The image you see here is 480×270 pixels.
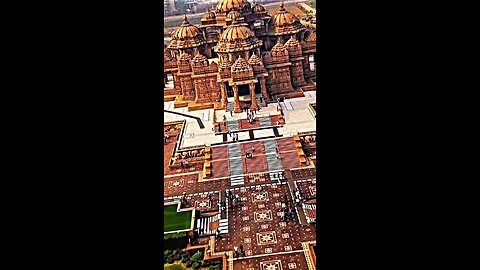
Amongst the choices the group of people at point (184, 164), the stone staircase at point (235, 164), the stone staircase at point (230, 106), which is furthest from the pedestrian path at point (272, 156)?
the stone staircase at point (230, 106)

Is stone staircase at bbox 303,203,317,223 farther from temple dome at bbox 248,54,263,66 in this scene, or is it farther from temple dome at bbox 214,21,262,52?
temple dome at bbox 214,21,262,52

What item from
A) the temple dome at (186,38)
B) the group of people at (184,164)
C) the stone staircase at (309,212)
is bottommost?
the stone staircase at (309,212)

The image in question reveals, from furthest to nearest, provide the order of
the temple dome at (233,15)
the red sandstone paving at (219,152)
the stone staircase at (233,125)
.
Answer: the temple dome at (233,15)
the stone staircase at (233,125)
the red sandstone paving at (219,152)

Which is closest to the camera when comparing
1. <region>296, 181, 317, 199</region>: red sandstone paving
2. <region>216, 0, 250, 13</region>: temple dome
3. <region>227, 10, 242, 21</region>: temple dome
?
<region>296, 181, 317, 199</region>: red sandstone paving

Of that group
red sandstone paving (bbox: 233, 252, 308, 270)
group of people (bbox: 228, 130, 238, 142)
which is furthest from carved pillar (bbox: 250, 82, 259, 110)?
red sandstone paving (bbox: 233, 252, 308, 270)

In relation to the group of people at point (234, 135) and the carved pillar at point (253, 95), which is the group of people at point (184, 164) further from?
the carved pillar at point (253, 95)

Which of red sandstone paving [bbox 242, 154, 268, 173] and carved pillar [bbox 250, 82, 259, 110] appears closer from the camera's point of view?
red sandstone paving [bbox 242, 154, 268, 173]
